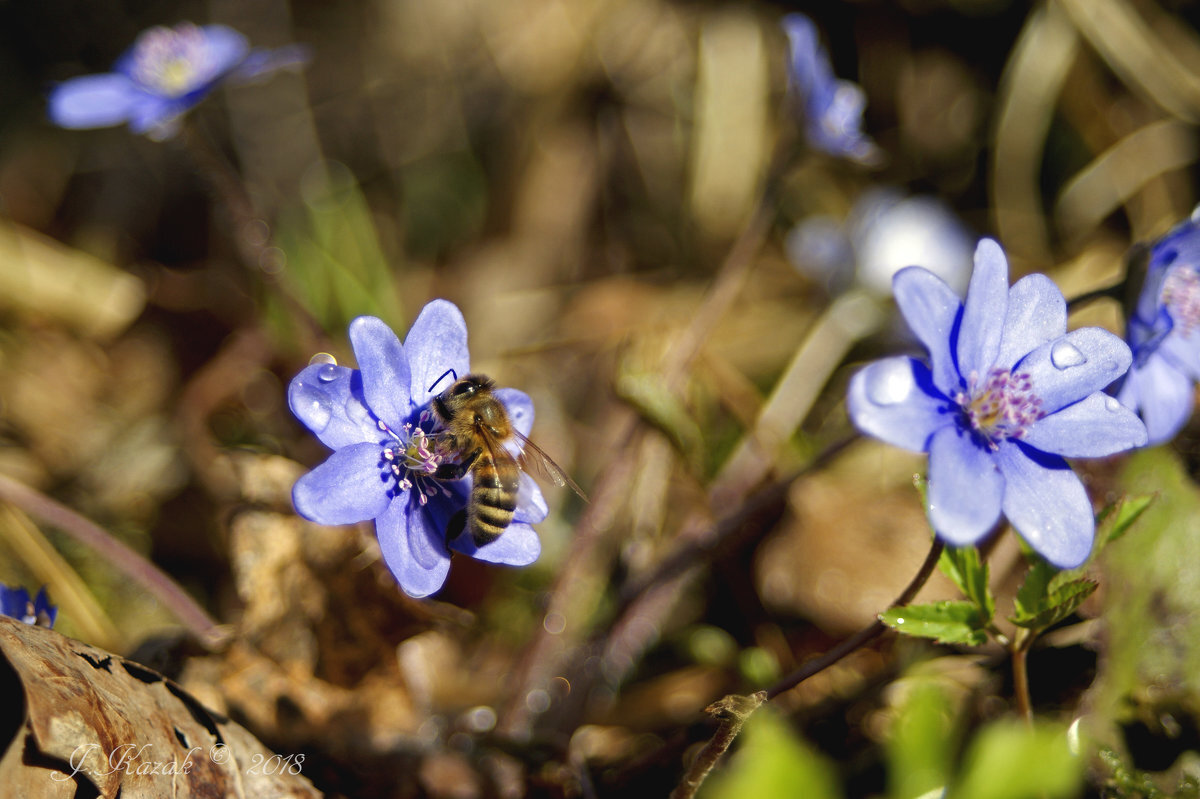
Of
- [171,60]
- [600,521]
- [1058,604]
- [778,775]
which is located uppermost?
[171,60]

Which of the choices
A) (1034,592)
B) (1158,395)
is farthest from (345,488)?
(1158,395)

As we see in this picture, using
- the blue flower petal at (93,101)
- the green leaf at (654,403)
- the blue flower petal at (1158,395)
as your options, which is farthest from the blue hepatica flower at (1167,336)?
the blue flower petal at (93,101)

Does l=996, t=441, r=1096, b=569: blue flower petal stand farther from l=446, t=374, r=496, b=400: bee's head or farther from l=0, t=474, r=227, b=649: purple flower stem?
l=0, t=474, r=227, b=649: purple flower stem

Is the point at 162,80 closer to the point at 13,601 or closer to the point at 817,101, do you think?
the point at 13,601

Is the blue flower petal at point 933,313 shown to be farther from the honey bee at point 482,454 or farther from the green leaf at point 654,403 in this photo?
the green leaf at point 654,403

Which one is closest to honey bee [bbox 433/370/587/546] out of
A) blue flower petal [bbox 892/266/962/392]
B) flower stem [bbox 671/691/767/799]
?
flower stem [bbox 671/691/767/799]
